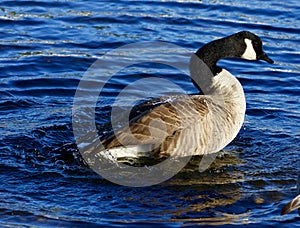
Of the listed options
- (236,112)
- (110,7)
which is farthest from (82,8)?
(236,112)

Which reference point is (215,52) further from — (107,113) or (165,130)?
(107,113)

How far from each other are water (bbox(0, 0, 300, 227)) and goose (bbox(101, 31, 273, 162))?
1.26 ft

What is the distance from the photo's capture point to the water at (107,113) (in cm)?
707

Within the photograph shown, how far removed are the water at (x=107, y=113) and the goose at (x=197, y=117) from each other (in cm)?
38

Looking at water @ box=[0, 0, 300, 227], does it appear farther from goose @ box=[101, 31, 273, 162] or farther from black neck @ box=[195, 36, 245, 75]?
black neck @ box=[195, 36, 245, 75]

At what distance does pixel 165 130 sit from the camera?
812 centimetres

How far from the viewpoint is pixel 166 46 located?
1267 cm

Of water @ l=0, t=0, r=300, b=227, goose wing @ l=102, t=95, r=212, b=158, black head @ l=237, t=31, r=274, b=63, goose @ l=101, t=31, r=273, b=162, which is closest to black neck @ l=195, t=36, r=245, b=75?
goose @ l=101, t=31, r=273, b=162

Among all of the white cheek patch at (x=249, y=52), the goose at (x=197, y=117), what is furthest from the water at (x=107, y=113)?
the white cheek patch at (x=249, y=52)

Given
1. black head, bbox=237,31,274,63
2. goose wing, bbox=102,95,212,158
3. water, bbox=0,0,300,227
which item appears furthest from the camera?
black head, bbox=237,31,274,63

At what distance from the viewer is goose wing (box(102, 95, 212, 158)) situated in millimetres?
7938

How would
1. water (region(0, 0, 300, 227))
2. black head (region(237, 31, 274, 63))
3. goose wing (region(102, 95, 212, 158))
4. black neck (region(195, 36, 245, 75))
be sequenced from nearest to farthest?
water (region(0, 0, 300, 227))
goose wing (region(102, 95, 212, 158))
black neck (region(195, 36, 245, 75))
black head (region(237, 31, 274, 63))

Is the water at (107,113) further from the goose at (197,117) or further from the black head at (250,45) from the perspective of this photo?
the black head at (250,45)

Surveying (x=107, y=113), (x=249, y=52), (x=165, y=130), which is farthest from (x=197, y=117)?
(x=107, y=113)
